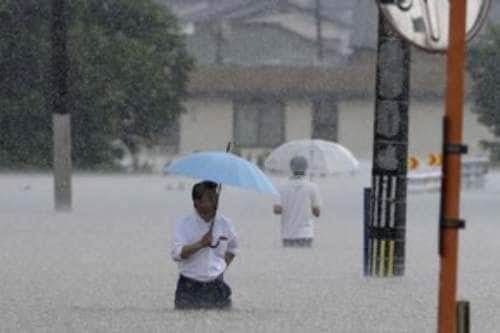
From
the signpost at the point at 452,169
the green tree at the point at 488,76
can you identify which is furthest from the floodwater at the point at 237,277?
the green tree at the point at 488,76

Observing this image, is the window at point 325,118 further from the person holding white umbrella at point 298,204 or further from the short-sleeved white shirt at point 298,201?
the short-sleeved white shirt at point 298,201

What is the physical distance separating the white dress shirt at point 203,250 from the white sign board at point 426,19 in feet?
11.4

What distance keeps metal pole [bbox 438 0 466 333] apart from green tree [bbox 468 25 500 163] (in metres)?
45.2

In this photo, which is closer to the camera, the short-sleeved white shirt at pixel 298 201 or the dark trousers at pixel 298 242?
the short-sleeved white shirt at pixel 298 201

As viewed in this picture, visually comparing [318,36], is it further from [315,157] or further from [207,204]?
[207,204]

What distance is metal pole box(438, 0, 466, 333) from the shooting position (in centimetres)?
797

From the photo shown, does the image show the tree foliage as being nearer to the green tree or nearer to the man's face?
the green tree

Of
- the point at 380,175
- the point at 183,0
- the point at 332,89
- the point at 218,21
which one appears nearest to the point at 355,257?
the point at 380,175

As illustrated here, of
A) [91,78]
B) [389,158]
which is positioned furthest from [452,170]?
[91,78]

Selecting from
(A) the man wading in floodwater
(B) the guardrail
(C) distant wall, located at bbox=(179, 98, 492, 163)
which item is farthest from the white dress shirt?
(C) distant wall, located at bbox=(179, 98, 492, 163)

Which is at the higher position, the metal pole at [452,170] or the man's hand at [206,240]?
the metal pole at [452,170]

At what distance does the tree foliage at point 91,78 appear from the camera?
61.1 metres

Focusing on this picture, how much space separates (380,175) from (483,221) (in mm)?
16012

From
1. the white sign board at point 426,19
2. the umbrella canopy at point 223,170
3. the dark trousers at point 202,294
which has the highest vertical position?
the white sign board at point 426,19
